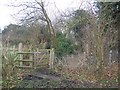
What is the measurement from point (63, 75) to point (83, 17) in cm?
70

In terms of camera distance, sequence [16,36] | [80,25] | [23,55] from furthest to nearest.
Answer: [80,25] → [23,55] → [16,36]

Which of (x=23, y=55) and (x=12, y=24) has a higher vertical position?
(x=12, y=24)

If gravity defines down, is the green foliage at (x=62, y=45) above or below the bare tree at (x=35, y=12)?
below

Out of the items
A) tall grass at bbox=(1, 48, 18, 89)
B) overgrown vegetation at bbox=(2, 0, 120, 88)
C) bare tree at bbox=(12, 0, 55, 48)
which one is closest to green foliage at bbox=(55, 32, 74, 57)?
overgrown vegetation at bbox=(2, 0, 120, 88)

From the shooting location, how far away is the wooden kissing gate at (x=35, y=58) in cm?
241

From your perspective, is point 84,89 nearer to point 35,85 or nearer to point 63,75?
point 63,75

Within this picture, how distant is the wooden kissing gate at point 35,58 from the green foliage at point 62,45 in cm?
9

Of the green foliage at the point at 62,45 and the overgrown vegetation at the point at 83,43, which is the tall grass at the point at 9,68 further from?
the green foliage at the point at 62,45

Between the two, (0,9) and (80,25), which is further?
(80,25)

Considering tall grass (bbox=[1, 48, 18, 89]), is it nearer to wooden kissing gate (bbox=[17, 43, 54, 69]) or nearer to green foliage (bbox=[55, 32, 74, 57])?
wooden kissing gate (bbox=[17, 43, 54, 69])

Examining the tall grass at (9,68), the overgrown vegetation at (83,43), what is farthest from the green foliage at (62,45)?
the tall grass at (9,68)

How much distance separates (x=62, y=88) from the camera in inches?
97.6

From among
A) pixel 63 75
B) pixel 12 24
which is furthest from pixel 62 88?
pixel 12 24

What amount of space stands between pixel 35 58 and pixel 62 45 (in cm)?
33
